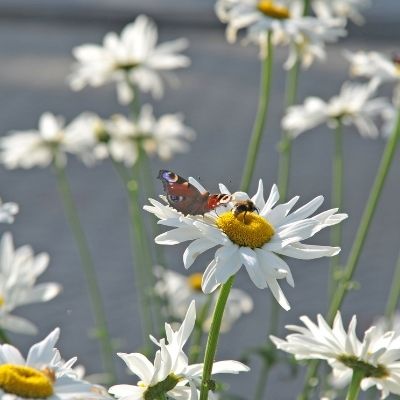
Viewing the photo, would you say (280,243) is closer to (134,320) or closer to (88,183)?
(134,320)

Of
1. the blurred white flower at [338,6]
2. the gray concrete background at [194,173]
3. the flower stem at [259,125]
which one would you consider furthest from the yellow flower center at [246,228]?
the blurred white flower at [338,6]

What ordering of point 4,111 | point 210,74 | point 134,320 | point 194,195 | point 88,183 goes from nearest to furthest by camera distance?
1. point 194,195
2. point 134,320
3. point 88,183
4. point 4,111
5. point 210,74

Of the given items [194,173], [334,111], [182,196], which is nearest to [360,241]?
[334,111]

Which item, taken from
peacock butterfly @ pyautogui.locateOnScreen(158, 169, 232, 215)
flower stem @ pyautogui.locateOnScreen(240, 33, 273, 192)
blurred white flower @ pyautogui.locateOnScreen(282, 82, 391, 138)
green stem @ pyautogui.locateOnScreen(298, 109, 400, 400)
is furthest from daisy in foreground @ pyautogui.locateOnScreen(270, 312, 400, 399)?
blurred white flower @ pyautogui.locateOnScreen(282, 82, 391, 138)

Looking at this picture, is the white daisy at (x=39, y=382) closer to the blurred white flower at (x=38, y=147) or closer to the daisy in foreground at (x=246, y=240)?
the daisy in foreground at (x=246, y=240)

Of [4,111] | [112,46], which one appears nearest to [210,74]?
[4,111]

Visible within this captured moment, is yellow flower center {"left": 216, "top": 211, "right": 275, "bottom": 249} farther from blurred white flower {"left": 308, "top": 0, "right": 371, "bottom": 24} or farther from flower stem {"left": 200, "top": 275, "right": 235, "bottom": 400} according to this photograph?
blurred white flower {"left": 308, "top": 0, "right": 371, "bottom": 24}
